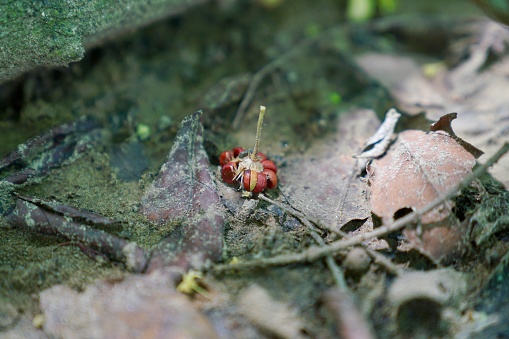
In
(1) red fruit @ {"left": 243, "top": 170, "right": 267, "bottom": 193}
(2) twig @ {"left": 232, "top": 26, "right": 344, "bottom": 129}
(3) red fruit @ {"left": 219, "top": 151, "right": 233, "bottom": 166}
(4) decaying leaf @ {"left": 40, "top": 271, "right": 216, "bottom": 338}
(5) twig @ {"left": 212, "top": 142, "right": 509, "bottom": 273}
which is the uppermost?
(2) twig @ {"left": 232, "top": 26, "right": 344, "bottom": 129}

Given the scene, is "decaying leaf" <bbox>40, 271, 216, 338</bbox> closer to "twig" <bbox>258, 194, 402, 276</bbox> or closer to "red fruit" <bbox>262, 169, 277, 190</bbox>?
"twig" <bbox>258, 194, 402, 276</bbox>

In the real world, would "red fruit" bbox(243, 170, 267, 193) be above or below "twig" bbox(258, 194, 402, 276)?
above

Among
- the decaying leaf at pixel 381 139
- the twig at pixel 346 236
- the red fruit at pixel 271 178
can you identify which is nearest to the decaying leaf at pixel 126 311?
the twig at pixel 346 236

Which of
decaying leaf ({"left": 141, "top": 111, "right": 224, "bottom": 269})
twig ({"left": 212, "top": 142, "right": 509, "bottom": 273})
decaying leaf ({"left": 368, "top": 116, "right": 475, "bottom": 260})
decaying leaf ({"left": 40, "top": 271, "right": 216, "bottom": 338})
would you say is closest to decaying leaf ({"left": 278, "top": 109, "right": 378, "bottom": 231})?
decaying leaf ({"left": 368, "top": 116, "right": 475, "bottom": 260})

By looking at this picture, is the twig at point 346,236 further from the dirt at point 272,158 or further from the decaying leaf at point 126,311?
the decaying leaf at point 126,311

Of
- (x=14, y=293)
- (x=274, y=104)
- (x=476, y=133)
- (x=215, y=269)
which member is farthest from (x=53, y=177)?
(x=476, y=133)

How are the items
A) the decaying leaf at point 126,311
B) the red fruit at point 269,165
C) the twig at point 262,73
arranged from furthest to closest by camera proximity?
1. the twig at point 262,73
2. the red fruit at point 269,165
3. the decaying leaf at point 126,311

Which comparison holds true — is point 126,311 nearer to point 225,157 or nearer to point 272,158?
point 225,157
